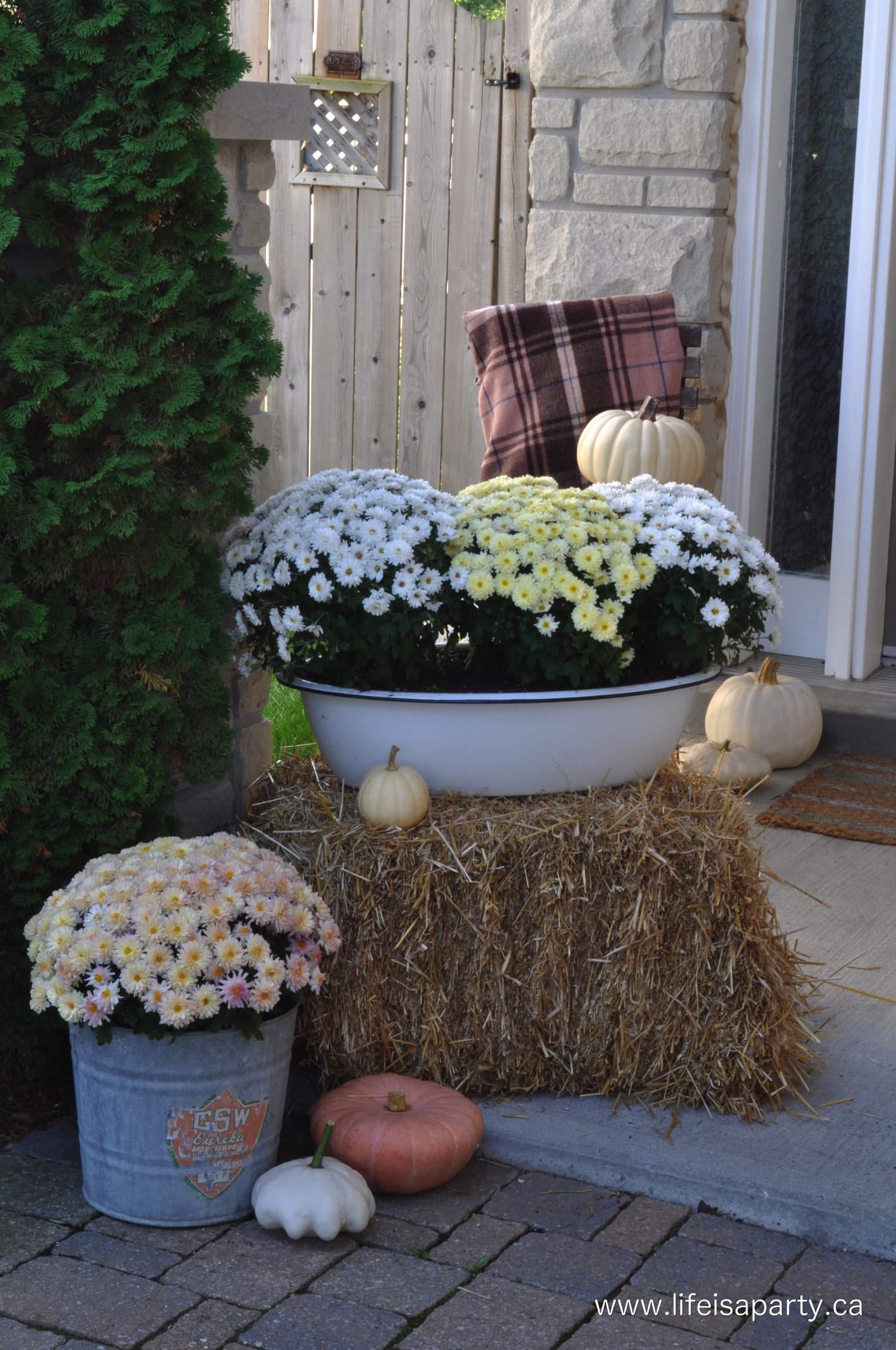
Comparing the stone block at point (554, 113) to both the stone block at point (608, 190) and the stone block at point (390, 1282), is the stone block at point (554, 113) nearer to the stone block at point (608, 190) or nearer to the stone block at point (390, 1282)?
the stone block at point (608, 190)

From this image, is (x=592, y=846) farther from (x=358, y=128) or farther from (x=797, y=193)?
(x=358, y=128)

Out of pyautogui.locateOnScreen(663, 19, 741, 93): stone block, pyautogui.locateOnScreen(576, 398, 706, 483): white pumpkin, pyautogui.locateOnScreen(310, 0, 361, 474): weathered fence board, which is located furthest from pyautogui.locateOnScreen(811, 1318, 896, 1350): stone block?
pyautogui.locateOnScreen(310, 0, 361, 474): weathered fence board

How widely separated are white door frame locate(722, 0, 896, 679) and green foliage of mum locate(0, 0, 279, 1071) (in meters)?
2.39

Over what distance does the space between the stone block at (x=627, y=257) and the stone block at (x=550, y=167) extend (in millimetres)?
61

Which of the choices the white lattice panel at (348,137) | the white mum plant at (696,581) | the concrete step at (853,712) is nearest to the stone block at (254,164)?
the white mum plant at (696,581)

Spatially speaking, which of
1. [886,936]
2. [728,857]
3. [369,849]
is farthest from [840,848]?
[369,849]

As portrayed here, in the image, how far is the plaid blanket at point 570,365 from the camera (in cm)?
421

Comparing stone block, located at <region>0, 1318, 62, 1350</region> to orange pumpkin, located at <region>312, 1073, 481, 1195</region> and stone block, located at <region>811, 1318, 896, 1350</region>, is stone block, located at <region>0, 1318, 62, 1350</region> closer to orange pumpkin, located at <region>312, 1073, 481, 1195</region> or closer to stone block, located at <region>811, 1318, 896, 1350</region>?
orange pumpkin, located at <region>312, 1073, 481, 1195</region>

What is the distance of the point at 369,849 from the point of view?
249 cm

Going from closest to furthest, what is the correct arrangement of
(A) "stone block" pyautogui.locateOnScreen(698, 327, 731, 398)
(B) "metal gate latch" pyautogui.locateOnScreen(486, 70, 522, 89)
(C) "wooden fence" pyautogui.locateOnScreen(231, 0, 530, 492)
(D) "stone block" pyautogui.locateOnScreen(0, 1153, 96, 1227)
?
(D) "stone block" pyautogui.locateOnScreen(0, 1153, 96, 1227), (A) "stone block" pyautogui.locateOnScreen(698, 327, 731, 398), (B) "metal gate latch" pyautogui.locateOnScreen(486, 70, 522, 89), (C) "wooden fence" pyautogui.locateOnScreen(231, 0, 530, 492)

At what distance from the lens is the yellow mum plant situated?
2525 mm

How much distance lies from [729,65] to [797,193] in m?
0.45

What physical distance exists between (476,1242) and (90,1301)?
0.55 meters

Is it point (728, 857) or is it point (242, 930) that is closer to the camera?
point (242, 930)
